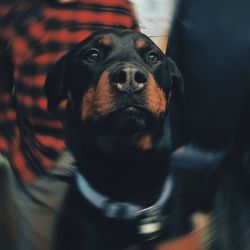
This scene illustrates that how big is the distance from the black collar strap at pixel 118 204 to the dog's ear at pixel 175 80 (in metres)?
0.25

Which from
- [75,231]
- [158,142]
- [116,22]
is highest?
[116,22]

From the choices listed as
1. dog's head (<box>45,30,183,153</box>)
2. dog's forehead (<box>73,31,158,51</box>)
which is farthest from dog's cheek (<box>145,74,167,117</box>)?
dog's forehead (<box>73,31,158,51</box>)

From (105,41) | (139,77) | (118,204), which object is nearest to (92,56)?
(105,41)

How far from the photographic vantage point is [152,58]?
8.79 feet

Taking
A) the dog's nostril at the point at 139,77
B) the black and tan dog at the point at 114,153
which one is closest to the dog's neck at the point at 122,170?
the black and tan dog at the point at 114,153

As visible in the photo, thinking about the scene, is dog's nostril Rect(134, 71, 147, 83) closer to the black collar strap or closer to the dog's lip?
the dog's lip

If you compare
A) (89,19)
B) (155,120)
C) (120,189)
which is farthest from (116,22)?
(120,189)

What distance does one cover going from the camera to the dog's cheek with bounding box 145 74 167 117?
2.62 metres

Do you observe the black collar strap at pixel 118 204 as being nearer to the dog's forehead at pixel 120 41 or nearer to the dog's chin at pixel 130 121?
the dog's chin at pixel 130 121

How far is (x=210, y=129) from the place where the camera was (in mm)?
2754

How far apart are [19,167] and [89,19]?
0.50 m

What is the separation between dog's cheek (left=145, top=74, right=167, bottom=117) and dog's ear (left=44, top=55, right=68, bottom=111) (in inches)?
10.8

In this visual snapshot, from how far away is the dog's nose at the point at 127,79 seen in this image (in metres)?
2.59

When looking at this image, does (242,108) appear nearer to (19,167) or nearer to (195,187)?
(195,187)
